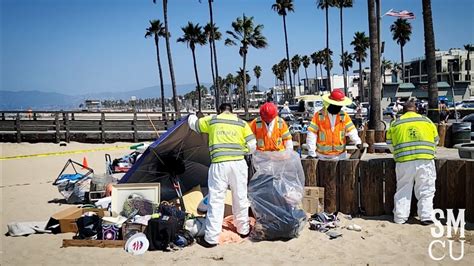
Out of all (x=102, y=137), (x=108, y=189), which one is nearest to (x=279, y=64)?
(x=102, y=137)

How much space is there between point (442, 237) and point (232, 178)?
9.46ft

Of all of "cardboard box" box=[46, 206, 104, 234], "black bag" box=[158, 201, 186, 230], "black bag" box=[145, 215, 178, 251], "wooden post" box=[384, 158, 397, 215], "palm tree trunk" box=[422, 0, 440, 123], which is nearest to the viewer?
"black bag" box=[145, 215, 178, 251]

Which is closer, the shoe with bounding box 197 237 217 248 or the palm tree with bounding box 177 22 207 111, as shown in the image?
the shoe with bounding box 197 237 217 248

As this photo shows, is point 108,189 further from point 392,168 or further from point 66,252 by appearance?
point 392,168

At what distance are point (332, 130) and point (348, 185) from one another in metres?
0.92

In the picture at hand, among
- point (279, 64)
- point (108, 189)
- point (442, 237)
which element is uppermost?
point (279, 64)

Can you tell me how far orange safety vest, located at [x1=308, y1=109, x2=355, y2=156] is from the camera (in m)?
7.39

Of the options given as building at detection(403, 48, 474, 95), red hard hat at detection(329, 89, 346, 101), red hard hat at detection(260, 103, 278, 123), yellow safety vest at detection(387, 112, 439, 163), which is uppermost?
building at detection(403, 48, 474, 95)

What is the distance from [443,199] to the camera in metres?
6.73

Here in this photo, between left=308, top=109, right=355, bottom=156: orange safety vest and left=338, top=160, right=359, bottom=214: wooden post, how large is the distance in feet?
1.41

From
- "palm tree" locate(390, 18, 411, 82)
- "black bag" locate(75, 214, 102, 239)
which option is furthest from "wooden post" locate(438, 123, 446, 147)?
"palm tree" locate(390, 18, 411, 82)

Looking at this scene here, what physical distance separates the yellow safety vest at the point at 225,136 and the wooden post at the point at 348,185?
173 cm

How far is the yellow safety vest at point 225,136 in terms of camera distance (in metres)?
6.08

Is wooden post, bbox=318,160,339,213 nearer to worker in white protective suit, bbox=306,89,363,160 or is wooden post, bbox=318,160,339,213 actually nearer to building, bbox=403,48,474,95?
worker in white protective suit, bbox=306,89,363,160
